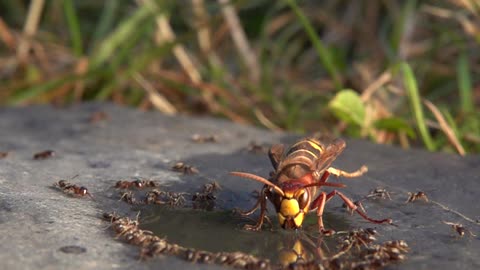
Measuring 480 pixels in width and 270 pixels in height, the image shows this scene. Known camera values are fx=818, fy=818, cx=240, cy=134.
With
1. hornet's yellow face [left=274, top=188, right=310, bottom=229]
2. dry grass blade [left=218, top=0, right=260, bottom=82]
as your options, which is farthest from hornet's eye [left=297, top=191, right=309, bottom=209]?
dry grass blade [left=218, top=0, right=260, bottom=82]

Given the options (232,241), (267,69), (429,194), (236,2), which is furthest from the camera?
(267,69)

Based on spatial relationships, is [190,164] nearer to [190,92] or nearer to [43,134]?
[43,134]

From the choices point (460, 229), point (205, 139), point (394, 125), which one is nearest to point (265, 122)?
point (394, 125)

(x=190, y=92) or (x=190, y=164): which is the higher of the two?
(x=190, y=92)

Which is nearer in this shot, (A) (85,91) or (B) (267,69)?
(A) (85,91)

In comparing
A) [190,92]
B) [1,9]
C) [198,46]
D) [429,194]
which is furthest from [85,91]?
[429,194]

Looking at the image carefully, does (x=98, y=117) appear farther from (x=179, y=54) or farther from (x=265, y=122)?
(x=179, y=54)
